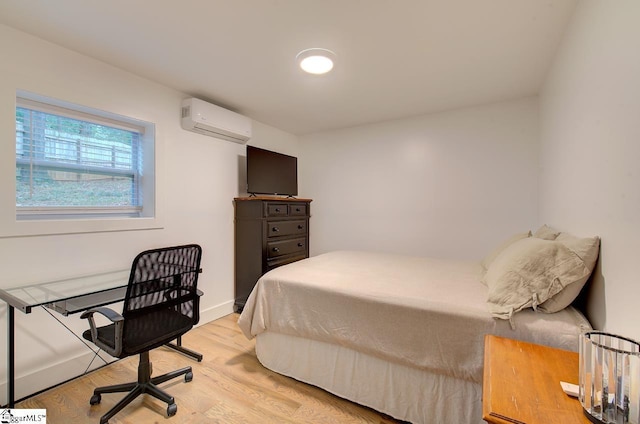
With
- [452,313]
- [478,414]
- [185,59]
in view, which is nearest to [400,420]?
[478,414]

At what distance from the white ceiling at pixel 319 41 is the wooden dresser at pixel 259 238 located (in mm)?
1173

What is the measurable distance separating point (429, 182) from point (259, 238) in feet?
6.82

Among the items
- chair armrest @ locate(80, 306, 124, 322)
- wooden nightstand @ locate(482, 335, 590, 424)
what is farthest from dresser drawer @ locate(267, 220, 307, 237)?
wooden nightstand @ locate(482, 335, 590, 424)

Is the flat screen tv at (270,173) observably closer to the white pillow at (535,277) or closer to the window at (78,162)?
the window at (78,162)

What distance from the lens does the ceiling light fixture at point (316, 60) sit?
2041 mm

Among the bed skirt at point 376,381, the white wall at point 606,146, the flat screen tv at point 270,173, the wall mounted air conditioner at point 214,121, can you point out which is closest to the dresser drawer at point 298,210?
the flat screen tv at point 270,173

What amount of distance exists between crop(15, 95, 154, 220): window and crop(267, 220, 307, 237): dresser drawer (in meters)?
1.21

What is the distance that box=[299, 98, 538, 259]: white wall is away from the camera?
2992 millimetres

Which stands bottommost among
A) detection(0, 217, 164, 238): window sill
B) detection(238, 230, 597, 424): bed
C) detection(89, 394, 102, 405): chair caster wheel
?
detection(89, 394, 102, 405): chair caster wheel

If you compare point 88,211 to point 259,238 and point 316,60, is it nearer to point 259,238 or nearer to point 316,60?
point 259,238

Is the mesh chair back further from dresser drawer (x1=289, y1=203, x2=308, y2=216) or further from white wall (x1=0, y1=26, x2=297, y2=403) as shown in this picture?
dresser drawer (x1=289, y1=203, x2=308, y2=216)

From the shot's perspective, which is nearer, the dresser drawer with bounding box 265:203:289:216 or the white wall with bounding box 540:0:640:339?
the white wall with bounding box 540:0:640:339

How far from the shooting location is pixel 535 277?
55.1 inches

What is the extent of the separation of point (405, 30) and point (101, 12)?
1.78m
